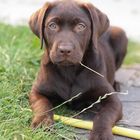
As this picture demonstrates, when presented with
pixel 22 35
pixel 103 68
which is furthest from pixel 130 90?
pixel 22 35

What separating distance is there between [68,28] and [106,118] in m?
0.81

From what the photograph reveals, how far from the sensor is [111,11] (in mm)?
11133

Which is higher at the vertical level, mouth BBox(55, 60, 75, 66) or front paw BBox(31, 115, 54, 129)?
mouth BBox(55, 60, 75, 66)

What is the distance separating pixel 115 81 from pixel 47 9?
1481 millimetres

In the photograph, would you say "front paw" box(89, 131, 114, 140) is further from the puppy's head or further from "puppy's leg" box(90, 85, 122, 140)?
A: the puppy's head

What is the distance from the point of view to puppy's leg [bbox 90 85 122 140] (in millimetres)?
5070

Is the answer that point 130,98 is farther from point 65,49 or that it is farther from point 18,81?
point 65,49

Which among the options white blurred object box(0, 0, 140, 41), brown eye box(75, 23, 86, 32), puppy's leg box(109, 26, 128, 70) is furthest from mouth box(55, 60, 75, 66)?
white blurred object box(0, 0, 140, 41)

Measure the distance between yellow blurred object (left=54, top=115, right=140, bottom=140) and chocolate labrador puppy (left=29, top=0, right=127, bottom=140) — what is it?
0.23 feet

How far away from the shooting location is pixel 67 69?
5688mm

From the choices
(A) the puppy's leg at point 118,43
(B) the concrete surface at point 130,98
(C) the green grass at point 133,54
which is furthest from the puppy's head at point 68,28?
(C) the green grass at point 133,54

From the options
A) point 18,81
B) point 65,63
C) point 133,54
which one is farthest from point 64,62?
point 133,54

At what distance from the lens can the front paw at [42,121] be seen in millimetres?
5188

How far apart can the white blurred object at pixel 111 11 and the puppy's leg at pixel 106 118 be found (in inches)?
159
